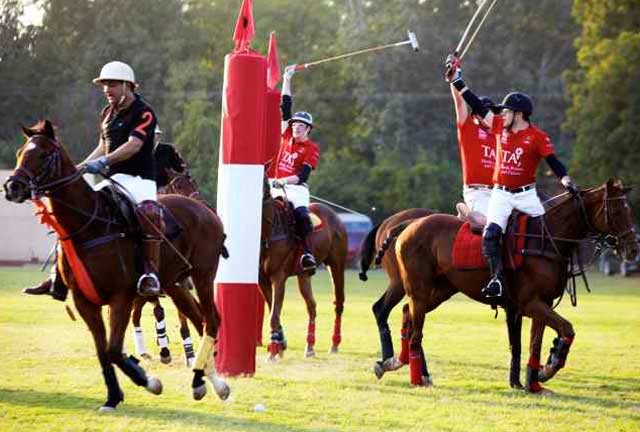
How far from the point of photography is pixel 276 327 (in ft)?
48.4

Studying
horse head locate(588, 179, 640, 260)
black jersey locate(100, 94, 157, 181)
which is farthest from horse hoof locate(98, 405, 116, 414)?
horse head locate(588, 179, 640, 260)

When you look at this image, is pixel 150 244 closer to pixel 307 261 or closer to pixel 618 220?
pixel 618 220

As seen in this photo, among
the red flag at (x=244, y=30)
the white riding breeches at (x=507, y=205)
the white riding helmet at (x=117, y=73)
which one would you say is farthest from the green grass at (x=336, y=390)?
the red flag at (x=244, y=30)

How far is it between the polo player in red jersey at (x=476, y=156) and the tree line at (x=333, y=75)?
34.7 meters

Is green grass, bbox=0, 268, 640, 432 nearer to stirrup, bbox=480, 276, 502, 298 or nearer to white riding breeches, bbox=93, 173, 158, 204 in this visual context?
stirrup, bbox=480, 276, 502, 298

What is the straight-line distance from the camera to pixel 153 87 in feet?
176

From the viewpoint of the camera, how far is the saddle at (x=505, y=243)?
12.2m

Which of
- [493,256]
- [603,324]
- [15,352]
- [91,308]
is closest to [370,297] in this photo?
[603,324]

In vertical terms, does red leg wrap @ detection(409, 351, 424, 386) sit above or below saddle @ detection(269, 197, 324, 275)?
below

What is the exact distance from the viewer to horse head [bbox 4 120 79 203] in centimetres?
945

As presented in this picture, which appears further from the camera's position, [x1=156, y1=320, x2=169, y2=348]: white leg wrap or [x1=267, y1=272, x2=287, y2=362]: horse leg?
[x1=267, y1=272, x2=287, y2=362]: horse leg

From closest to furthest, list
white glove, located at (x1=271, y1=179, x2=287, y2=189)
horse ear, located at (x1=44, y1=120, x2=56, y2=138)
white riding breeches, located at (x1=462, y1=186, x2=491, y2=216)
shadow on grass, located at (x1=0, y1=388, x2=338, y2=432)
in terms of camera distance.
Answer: shadow on grass, located at (x1=0, y1=388, x2=338, y2=432), horse ear, located at (x1=44, y1=120, x2=56, y2=138), white riding breeches, located at (x1=462, y1=186, x2=491, y2=216), white glove, located at (x1=271, y1=179, x2=287, y2=189)

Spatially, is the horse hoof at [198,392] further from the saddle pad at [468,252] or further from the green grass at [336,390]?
the saddle pad at [468,252]

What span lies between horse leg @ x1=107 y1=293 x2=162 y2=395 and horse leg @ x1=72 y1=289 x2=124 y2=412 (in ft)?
0.54
